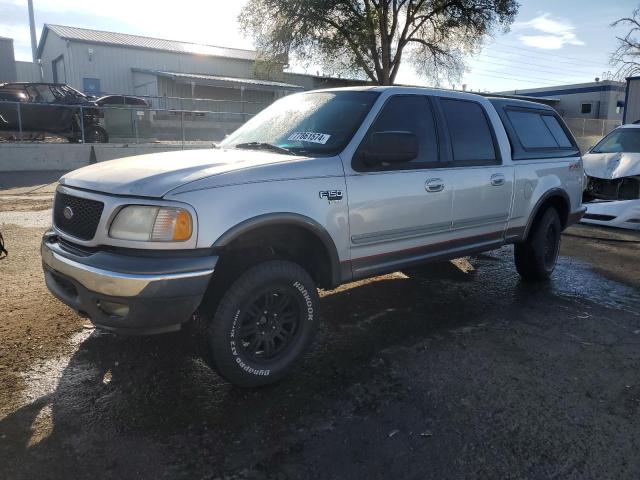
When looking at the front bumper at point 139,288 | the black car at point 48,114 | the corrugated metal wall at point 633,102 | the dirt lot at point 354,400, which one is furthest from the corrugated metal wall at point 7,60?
the front bumper at point 139,288

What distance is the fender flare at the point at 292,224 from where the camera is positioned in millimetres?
2918

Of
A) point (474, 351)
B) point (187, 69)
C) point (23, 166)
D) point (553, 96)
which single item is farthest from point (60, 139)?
point (553, 96)

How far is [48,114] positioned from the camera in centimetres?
1564

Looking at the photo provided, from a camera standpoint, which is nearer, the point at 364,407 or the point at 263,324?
the point at 364,407

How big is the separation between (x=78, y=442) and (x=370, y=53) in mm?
29387

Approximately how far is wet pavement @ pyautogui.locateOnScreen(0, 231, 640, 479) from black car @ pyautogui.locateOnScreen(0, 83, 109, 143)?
1400 cm

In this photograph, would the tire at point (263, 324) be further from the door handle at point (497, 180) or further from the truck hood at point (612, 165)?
the truck hood at point (612, 165)

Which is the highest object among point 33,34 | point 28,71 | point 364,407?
point 33,34

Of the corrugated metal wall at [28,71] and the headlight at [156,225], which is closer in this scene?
the headlight at [156,225]

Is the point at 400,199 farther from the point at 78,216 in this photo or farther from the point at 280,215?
the point at 78,216

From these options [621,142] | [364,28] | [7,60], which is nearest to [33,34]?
[7,60]

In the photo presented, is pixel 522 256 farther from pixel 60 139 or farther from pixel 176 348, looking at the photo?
pixel 60 139

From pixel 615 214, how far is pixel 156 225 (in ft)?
27.7

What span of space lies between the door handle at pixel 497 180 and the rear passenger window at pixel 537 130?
61cm
